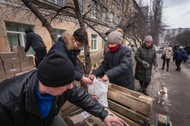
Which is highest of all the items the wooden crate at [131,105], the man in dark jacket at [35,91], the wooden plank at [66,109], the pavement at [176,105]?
the man in dark jacket at [35,91]

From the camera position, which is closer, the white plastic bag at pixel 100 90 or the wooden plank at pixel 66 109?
the white plastic bag at pixel 100 90

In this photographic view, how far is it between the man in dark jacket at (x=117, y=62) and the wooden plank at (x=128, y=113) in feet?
1.21

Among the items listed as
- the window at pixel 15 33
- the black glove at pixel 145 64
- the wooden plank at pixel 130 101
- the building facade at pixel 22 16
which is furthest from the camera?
the window at pixel 15 33

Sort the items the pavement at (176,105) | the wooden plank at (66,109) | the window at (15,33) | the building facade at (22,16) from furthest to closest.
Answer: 1. the window at (15,33)
2. the building facade at (22,16)
3. the pavement at (176,105)
4. the wooden plank at (66,109)

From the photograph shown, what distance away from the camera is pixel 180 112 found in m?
3.42

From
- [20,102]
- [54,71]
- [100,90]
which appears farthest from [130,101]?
[20,102]

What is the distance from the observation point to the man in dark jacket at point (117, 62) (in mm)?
1954

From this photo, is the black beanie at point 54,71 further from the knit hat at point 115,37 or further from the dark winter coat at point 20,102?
the knit hat at point 115,37

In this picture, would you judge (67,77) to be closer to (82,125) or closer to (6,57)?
(82,125)

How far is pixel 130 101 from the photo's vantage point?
62.6 inches

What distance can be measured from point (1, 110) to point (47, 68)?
0.43 metres

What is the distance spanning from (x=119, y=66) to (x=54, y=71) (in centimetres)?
129

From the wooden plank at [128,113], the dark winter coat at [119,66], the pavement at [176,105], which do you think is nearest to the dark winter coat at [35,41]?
the dark winter coat at [119,66]

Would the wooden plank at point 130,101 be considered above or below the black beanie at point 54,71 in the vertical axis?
below
